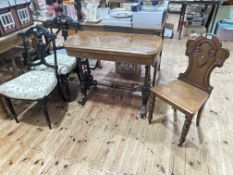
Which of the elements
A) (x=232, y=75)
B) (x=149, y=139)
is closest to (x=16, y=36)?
(x=149, y=139)

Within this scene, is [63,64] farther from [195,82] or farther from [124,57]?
[195,82]

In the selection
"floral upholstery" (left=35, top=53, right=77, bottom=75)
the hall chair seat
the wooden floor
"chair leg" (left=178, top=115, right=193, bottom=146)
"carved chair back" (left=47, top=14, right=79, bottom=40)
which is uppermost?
"carved chair back" (left=47, top=14, right=79, bottom=40)

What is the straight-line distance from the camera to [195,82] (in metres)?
1.75

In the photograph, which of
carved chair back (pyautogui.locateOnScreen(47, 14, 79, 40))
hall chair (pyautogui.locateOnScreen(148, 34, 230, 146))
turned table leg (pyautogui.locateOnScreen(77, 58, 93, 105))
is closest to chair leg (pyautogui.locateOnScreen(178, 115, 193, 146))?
hall chair (pyautogui.locateOnScreen(148, 34, 230, 146))

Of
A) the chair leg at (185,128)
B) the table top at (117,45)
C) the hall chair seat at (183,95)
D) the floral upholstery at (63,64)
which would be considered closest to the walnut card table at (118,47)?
the table top at (117,45)

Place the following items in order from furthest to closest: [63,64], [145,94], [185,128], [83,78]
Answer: [83,78] → [63,64] → [145,94] → [185,128]

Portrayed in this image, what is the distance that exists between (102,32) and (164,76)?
122cm

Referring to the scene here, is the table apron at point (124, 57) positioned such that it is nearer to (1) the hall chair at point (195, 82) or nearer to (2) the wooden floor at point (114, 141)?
(1) the hall chair at point (195, 82)

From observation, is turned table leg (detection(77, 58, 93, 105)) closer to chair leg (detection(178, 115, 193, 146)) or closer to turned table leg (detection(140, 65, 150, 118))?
turned table leg (detection(140, 65, 150, 118))

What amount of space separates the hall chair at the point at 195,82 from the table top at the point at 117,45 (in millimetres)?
317

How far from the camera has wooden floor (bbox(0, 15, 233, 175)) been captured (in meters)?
1.59

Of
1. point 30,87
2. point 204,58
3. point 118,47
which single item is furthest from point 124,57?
point 30,87

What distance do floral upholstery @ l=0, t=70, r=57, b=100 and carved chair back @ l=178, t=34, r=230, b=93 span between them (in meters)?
1.35

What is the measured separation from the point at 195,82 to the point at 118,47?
795 millimetres
